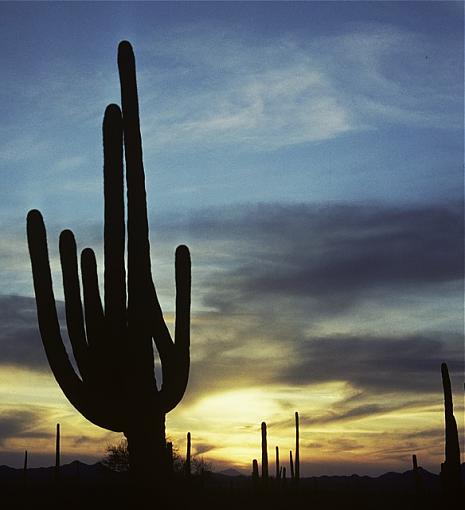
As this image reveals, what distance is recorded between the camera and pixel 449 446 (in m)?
27.6

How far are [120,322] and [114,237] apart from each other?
1.27 meters

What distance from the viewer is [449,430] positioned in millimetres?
27828

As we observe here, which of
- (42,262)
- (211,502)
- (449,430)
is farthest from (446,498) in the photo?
(42,262)

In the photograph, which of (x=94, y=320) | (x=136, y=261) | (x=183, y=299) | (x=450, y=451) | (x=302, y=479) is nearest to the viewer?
(x=136, y=261)

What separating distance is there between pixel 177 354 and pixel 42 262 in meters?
2.52

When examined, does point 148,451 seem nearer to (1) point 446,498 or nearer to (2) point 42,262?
(2) point 42,262

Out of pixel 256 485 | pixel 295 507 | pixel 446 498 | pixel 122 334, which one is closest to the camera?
pixel 122 334

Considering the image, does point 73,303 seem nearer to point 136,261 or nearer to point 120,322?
point 120,322

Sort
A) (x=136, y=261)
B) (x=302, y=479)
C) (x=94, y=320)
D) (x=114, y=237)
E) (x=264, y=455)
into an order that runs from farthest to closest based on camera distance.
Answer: (x=302, y=479) < (x=264, y=455) < (x=94, y=320) < (x=136, y=261) < (x=114, y=237)

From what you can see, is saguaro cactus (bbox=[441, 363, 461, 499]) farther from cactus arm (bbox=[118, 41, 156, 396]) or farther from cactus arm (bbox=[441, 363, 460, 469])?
cactus arm (bbox=[118, 41, 156, 396])

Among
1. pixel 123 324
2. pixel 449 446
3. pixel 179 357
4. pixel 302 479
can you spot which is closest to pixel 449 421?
pixel 449 446

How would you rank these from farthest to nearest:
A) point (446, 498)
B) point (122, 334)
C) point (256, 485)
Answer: point (256, 485)
point (446, 498)
point (122, 334)

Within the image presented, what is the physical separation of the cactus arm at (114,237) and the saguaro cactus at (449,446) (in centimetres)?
1689

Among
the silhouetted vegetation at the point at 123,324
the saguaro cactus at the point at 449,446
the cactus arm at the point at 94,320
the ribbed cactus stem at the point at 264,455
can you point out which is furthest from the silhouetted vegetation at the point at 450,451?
the cactus arm at the point at 94,320
